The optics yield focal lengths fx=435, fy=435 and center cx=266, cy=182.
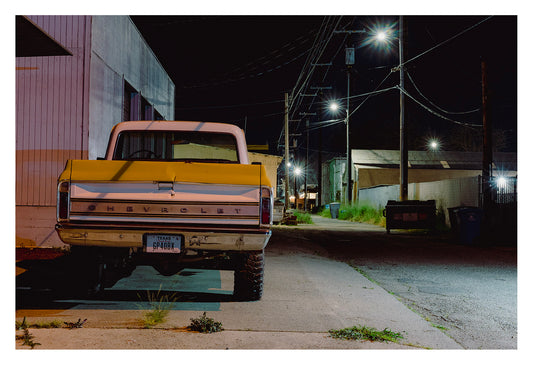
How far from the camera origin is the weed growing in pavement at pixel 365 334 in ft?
13.8

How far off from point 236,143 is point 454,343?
405 cm

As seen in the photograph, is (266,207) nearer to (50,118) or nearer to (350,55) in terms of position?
(50,118)

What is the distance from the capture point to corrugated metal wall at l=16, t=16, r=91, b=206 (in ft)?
32.0

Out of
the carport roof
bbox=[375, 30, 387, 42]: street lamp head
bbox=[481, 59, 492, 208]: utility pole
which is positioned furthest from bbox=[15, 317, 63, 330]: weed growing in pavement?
the carport roof

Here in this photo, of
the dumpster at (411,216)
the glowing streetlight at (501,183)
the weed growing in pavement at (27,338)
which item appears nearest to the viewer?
the weed growing in pavement at (27,338)

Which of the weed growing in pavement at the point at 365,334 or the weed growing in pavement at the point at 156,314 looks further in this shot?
the weed growing in pavement at the point at 156,314

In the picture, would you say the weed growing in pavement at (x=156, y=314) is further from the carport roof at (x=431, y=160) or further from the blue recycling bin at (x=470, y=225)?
the carport roof at (x=431, y=160)

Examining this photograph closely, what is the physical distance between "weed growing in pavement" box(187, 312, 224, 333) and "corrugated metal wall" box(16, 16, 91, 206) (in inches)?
262

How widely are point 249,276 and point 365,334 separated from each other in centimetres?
169

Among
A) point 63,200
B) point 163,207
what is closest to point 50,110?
point 63,200

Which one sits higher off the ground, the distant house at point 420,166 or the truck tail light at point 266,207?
the distant house at point 420,166

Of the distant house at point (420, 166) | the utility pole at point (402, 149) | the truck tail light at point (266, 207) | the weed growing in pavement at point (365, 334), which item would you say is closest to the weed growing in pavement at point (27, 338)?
the truck tail light at point (266, 207)

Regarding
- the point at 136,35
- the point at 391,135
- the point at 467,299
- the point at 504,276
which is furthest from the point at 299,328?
the point at 391,135

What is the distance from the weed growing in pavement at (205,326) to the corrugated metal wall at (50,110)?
6.65m
